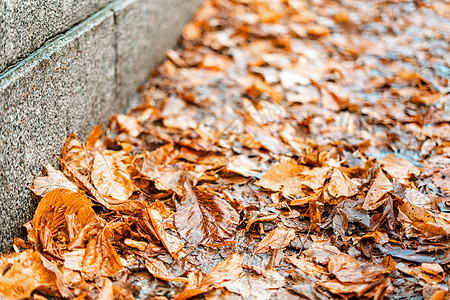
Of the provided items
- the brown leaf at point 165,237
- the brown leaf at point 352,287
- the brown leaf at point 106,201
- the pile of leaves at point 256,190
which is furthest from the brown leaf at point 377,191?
the brown leaf at point 106,201

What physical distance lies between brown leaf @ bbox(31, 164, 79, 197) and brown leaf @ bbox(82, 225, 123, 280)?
9.8 inches

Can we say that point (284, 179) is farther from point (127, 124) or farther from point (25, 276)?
point (25, 276)

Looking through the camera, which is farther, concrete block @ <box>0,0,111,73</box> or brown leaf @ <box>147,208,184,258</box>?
brown leaf @ <box>147,208,184,258</box>

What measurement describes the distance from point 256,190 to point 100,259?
71cm

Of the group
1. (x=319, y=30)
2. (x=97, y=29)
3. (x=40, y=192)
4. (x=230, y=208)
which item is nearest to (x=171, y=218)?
(x=230, y=208)

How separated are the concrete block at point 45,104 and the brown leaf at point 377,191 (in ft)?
3.98

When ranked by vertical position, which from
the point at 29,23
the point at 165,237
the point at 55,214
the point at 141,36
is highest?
the point at 29,23

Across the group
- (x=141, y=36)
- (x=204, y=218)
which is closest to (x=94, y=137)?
(x=204, y=218)

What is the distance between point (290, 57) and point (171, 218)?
189cm

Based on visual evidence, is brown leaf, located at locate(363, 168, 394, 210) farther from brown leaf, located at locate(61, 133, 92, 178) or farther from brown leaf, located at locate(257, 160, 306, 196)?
brown leaf, located at locate(61, 133, 92, 178)

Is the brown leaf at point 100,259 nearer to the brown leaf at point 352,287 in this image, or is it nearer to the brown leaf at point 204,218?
the brown leaf at point 204,218

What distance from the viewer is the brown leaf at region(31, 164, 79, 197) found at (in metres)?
1.50

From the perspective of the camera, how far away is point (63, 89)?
1671 millimetres

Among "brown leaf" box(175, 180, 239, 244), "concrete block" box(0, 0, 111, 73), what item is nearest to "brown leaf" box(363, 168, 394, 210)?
"brown leaf" box(175, 180, 239, 244)
